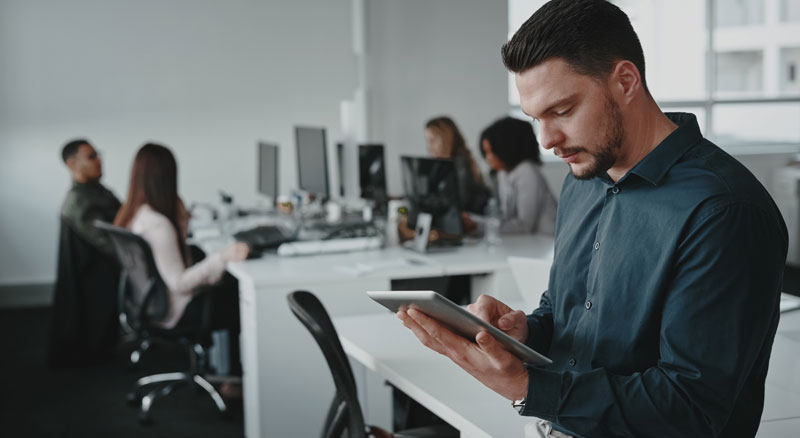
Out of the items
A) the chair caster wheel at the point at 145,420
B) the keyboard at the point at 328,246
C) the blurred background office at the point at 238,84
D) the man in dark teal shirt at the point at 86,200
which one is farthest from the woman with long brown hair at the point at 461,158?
the chair caster wheel at the point at 145,420

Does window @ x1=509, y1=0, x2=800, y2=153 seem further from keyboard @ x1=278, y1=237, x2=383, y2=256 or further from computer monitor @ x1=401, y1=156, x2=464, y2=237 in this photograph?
keyboard @ x1=278, y1=237, x2=383, y2=256

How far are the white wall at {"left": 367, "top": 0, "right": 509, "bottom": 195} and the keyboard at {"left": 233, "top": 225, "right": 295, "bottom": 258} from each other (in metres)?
3.12

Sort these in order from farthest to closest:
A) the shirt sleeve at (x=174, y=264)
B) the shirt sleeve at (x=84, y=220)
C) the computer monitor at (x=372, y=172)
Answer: the computer monitor at (x=372, y=172)
the shirt sleeve at (x=84, y=220)
the shirt sleeve at (x=174, y=264)

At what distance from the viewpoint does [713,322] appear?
4.14 feet

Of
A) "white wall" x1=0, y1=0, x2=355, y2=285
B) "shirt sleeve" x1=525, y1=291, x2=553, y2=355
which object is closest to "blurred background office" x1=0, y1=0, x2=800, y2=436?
"white wall" x1=0, y1=0, x2=355, y2=285

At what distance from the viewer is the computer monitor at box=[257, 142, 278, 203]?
210 inches

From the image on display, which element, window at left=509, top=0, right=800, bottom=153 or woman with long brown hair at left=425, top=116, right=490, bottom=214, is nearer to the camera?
woman with long brown hair at left=425, top=116, right=490, bottom=214

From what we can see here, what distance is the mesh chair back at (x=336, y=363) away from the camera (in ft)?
7.05

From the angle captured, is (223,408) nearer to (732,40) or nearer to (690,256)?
(690,256)

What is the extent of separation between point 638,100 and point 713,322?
15.2 inches

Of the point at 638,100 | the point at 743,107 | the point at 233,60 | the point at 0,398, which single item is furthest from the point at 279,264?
the point at 743,107

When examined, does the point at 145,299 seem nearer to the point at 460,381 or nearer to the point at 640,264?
the point at 460,381

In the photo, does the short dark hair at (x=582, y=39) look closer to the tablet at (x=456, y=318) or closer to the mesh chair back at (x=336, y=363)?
the tablet at (x=456, y=318)

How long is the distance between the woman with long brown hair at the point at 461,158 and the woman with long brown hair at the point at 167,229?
2107 mm
